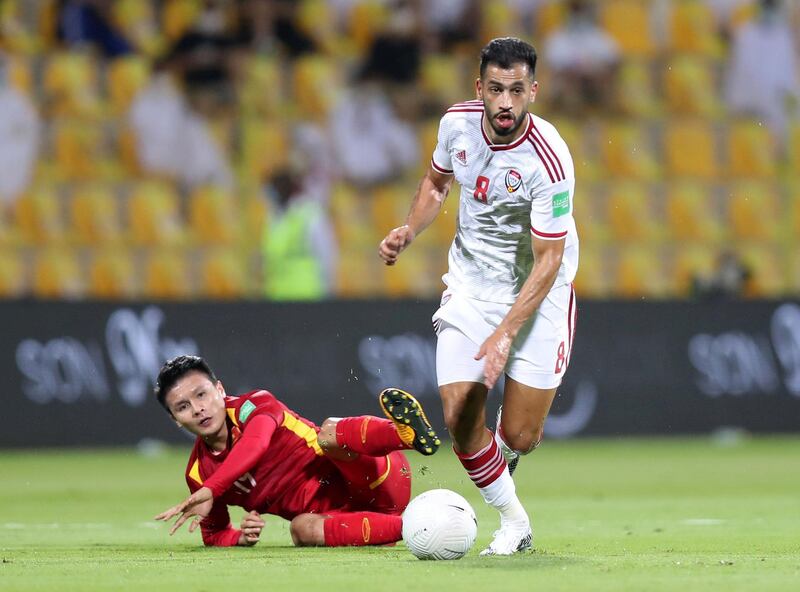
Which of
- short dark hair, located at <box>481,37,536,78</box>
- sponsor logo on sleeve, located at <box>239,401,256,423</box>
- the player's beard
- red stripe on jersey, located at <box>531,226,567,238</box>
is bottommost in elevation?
sponsor logo on sleeve, located at <box>239,401,256,423</box>

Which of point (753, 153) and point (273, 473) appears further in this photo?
point (753, 153)

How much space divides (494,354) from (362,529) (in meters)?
1.15

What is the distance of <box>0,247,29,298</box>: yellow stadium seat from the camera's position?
13.9 metres

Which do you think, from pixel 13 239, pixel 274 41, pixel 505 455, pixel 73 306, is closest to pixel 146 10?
pixel 274 41

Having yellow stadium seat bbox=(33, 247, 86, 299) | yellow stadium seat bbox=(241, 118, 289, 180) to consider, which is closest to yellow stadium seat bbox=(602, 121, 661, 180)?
yellow stadium seat bbox=(241, 118, 289, 180)

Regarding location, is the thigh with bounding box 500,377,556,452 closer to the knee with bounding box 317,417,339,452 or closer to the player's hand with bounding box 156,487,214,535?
the knee with bounding box 317,417,339,452

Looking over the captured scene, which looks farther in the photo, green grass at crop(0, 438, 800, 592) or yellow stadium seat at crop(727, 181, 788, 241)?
yellow stadium seat at crop(727, 181, 788, 241)

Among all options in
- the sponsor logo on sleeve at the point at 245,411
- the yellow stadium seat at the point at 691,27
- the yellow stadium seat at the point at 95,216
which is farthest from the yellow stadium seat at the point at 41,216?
the sponsor logo on sleeve at the point at 245,411

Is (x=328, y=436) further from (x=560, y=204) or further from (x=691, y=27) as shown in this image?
(x=691, y=27)

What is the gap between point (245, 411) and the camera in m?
6.69

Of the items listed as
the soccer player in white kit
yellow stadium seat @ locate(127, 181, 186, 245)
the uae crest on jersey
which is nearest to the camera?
the soccer player in white kit

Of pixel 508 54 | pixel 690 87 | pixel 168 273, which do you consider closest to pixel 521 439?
pixel 508 54

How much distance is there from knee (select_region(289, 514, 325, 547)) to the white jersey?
4.01ft

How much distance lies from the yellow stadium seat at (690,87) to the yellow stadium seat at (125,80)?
5.57 metres
